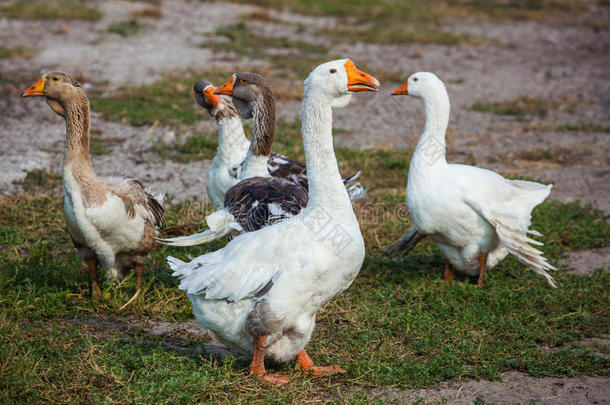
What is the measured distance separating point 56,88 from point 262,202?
1.93 m

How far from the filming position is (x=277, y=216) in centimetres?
513

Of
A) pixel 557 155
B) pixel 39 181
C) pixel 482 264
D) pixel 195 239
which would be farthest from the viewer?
pixel 557 155

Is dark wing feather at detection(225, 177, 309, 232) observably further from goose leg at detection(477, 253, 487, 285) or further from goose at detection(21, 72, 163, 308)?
goose leg at detection(477, 253, 487, 285)

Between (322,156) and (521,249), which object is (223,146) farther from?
(521,249)

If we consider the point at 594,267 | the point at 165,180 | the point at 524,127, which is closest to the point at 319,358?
the point at 594,267

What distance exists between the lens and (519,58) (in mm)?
15828

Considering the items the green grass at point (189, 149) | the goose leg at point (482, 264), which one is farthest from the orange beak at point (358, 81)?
the green grass at point (189, 149)

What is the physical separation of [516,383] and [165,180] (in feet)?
17.3

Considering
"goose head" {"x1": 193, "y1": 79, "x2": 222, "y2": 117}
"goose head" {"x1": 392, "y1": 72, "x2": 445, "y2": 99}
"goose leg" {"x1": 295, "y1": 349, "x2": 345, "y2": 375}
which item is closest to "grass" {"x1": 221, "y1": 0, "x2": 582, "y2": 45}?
"goose head" {"x1": 193, "y1": 79, "x2": 222, "y2": 117}

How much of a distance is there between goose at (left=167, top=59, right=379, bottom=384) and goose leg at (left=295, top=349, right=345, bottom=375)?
0.16m

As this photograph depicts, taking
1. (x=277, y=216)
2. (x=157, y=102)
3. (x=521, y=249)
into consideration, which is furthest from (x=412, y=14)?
(x=277, y=216)

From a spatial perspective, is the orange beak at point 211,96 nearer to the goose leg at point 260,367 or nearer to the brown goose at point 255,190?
the brown goose at point 255,190

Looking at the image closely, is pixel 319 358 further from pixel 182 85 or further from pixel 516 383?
pixel 182 85

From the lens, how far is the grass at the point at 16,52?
13.0 metres
